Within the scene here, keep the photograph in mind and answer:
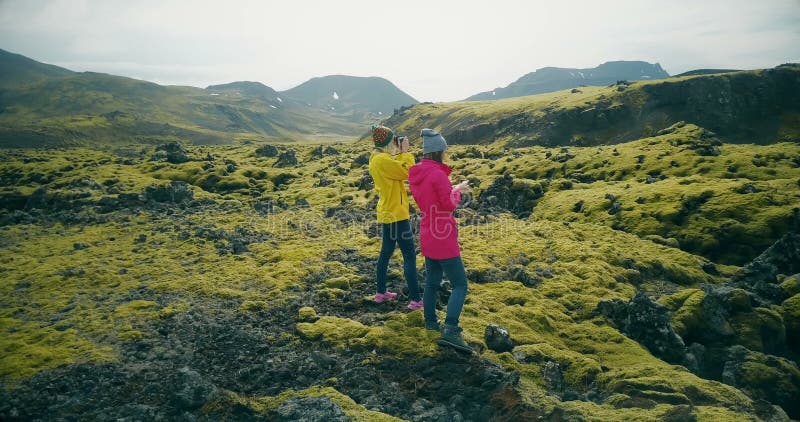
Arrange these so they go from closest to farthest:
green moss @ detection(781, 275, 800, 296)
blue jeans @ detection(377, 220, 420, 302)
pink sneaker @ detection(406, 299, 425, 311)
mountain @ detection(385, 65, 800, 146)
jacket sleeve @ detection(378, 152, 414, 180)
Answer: jacket sleeve @ detection(378, 152, 414, 180)
blue jeans @ detection(377, 220, 420, 302)
pink sneaker @ detection(406, 299, 425, 311)
green moss @ detection(781, 275, 800, 296)
mountain @ detection(385, 65, 800, 146)

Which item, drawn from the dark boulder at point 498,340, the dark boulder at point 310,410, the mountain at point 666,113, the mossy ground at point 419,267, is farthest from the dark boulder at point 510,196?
the mountain at point 666,113

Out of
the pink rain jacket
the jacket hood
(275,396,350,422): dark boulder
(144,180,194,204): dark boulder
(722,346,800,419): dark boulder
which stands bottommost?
(722,346,800,419): dark boulder

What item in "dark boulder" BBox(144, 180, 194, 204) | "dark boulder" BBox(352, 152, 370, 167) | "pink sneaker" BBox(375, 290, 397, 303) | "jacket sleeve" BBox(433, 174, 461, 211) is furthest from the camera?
"dark boulder" BBox(352, 152, 370, 167)

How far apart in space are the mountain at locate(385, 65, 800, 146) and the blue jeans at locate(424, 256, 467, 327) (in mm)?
73933

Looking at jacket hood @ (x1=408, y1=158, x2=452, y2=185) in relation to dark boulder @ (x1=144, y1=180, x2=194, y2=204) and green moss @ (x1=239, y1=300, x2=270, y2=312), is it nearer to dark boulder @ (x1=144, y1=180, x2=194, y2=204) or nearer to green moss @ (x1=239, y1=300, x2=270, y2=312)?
green moss @ (x1=239, y1=300, x2=270, y2=312)

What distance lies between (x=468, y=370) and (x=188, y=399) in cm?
565

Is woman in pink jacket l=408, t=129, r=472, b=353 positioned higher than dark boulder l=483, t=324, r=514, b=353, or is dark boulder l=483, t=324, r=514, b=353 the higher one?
woman in pink jacket l=408, t=129, r=472, b=353

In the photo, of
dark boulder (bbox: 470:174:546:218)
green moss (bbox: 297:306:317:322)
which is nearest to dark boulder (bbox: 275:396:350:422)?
green moss (bbox: 297:306:317:322)

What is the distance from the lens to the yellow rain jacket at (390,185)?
11008mm

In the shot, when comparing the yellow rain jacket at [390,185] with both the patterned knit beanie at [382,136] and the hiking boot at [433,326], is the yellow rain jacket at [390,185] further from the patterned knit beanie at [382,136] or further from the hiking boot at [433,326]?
the hiking boot at [433,326]

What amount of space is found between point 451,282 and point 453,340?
146 centimetres

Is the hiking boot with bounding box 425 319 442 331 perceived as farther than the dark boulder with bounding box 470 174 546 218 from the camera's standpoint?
No

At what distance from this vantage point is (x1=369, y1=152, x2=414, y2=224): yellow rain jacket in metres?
11.0

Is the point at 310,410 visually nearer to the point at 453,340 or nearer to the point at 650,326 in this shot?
the point at 453,340
